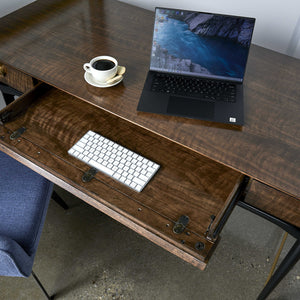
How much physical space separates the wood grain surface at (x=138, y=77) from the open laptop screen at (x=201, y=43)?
9cm

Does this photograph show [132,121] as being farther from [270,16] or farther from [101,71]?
[270,16]

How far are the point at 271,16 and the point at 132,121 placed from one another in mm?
739

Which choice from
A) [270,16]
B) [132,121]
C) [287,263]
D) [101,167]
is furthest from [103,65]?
[287,263]

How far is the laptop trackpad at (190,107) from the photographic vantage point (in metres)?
0.98

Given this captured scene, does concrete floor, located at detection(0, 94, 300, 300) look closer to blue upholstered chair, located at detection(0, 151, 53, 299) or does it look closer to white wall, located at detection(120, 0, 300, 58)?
blue upholstered chair, located at detection(0, 151, 53, 299)

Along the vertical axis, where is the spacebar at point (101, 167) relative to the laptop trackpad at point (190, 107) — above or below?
below

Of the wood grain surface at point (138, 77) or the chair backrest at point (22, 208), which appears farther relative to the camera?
the chair backrest at point (22, 208)

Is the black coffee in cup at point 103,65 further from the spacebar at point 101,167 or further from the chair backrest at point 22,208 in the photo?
the chair backrest at point 22,208

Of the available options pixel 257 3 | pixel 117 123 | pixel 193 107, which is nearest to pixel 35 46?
pixel 117 123

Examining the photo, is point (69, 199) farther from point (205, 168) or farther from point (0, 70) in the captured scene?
point (205, 168)

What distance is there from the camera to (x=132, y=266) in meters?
1.50

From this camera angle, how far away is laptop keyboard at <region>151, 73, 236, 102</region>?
1.03 meters

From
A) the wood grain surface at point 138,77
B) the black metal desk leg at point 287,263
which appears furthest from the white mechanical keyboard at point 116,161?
the black metal desk leg at point 287,263

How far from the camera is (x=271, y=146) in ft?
2.96
